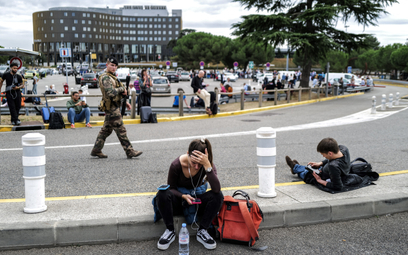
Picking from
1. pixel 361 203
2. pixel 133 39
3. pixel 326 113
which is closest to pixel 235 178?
pixel 361 203

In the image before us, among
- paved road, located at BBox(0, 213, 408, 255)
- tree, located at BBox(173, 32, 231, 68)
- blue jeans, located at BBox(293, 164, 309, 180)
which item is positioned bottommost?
paved road, located at BBox(0, 213, 408, 255)

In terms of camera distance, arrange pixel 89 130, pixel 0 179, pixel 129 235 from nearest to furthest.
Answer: pixel 129 235
pixel 0 179
pixel 89 130

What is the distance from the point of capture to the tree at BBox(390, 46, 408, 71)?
62906 mm

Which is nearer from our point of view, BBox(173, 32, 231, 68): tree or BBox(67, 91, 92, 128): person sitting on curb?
BBox(67, 91, 92, 128): person sitting on curb

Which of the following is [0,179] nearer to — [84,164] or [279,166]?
[84,164]

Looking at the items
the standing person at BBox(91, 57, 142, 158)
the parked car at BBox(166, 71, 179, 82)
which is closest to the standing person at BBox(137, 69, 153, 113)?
the standing person at BBox(91, 57, 142, 158)

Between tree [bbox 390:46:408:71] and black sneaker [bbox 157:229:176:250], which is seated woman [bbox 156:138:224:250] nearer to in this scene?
black sneaker [bbox 157:229:176:250]

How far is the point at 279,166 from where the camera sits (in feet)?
23.9

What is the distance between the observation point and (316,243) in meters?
4.04

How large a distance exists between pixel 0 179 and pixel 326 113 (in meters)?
15.1

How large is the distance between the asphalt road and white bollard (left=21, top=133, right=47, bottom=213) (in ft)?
3.39

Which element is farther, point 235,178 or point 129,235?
point 235,178

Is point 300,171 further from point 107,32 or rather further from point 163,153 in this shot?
point 107,32

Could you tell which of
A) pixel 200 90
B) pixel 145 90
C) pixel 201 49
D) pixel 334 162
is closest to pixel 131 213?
pixel 334 162
